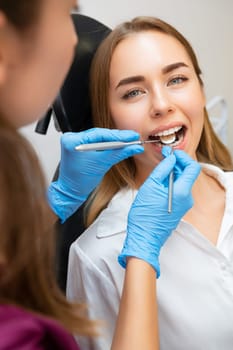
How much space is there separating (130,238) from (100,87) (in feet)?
1.55

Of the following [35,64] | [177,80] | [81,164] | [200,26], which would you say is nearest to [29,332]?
[35,64]

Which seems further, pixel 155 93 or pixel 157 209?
pixel 155 93

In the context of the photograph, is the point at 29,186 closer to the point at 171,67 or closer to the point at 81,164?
the point at 81,164

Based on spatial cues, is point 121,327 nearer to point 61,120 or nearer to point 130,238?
point 130,238

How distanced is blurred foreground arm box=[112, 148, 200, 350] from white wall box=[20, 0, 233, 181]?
929 mm

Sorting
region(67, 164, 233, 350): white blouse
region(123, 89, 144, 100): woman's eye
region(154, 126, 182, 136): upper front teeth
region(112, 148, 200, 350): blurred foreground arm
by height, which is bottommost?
region(67, 164, 233, 350): white blouse

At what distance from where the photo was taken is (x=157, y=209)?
1032 mm

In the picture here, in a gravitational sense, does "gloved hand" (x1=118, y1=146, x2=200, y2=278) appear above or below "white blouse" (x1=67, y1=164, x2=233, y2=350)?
above

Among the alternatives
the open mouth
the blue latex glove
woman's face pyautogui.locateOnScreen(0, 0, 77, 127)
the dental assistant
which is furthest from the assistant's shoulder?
the open mouth

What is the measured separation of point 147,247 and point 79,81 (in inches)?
22.5

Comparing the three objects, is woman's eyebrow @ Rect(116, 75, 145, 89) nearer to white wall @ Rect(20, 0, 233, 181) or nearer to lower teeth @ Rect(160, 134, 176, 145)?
lower teeth @ Rect(160, 134, 176, 145)

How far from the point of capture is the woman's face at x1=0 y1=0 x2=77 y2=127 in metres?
0.54

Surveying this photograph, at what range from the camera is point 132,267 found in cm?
95

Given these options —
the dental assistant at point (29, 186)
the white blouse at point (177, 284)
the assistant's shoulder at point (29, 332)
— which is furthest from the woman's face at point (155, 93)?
the assistant's shoulder at point (29, 332)
